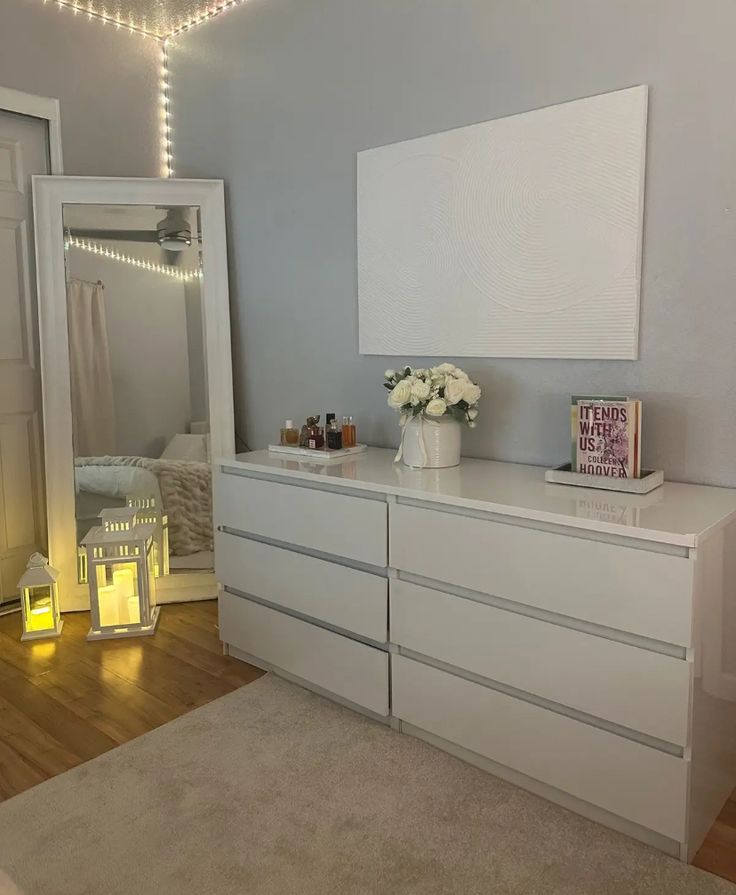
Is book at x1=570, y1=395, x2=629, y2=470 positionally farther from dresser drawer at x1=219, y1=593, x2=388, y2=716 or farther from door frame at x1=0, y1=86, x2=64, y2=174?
door frame at x1=0, y1=86, x2=64, y2=174

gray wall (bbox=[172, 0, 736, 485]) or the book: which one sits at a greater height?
gray wall (bbox=[172, 0, 736, 485])

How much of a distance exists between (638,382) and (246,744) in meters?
1.58

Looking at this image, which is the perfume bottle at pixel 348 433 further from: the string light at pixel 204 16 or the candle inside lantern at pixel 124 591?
the string light at pixel 204 16

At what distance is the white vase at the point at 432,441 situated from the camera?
236 cm

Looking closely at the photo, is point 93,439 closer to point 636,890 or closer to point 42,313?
point 42,313

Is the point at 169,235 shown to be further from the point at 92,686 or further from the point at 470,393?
the point at 92,686

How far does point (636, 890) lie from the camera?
1600mm

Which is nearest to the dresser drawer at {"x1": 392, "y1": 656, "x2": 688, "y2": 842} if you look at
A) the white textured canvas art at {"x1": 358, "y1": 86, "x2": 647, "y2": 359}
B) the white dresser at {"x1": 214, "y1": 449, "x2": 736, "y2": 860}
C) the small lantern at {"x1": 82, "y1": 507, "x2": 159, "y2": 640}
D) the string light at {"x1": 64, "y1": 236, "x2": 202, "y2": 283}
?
the white dresser at {"x1": 214, "y1": 449, "x2": 736, "y2": 860}

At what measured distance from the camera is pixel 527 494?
199cm

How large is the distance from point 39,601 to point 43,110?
6.82 feet

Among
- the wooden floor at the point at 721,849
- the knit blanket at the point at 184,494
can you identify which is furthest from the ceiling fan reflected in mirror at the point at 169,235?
the wooden floor at the point at 721,849

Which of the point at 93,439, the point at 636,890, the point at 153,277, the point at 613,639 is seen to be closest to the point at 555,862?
the point at 636,890

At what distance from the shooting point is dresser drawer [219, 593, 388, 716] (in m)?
2.25

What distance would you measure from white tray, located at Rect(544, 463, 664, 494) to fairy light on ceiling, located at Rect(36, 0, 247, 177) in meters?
2.43
